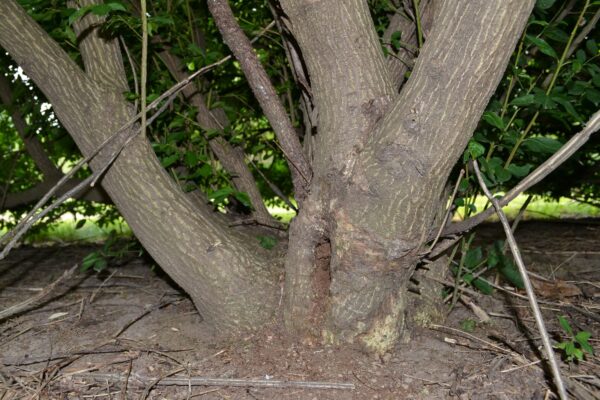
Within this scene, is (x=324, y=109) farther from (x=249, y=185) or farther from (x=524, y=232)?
(x=524, y=232)

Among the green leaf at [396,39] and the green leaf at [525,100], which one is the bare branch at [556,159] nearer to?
the green leaf at [525,100]

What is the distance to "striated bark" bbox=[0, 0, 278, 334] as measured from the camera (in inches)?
92.7

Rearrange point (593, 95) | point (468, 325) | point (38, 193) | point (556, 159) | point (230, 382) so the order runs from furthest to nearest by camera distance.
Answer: point (38, 193) → point (468, 325) → point (593, 95) → point (230, 382) → point (556, 159)

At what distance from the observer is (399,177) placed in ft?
6.62

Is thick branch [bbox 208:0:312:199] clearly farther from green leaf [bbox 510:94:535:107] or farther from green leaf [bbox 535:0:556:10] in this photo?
green leaf [bbox 535:0:556:10]

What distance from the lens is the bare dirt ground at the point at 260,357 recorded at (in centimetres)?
214

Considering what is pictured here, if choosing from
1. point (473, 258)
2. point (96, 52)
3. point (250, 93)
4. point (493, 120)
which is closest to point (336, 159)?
point (493, 120)

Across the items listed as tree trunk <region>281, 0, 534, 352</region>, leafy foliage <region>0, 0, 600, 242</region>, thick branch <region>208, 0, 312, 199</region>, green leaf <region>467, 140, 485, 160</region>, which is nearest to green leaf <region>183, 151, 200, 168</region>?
leafy foliage <region>0, 0, 600, 242</region>

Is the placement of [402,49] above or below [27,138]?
below

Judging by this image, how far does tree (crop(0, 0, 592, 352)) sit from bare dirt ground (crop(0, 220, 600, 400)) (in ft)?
0.45

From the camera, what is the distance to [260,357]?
7.64ft

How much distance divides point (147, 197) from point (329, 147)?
0.78 meters

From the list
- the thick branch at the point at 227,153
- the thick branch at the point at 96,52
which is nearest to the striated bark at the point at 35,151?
the thick branch at the point at 227,153

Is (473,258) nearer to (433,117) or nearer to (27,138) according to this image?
(433,117)
